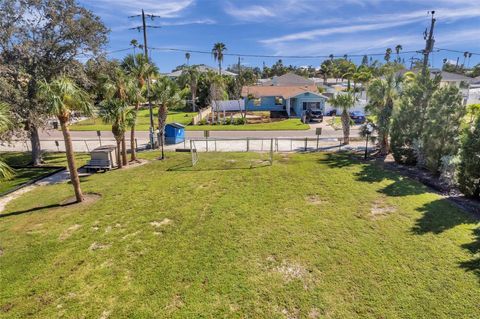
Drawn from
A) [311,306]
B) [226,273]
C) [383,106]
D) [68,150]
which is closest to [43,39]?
[68,150]

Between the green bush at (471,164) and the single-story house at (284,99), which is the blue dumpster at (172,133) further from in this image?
the green bush at (471,164)

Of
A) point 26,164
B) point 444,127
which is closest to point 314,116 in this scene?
point 444,127

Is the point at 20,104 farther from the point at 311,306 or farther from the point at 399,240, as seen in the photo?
the point at 399,240

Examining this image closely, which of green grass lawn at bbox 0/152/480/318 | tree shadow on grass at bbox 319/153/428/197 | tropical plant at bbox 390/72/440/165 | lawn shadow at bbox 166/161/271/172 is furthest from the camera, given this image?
lawn shadow at bbox 166/161/271/172

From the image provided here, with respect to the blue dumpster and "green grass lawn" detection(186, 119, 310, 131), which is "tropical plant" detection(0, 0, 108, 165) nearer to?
the blue dumpster

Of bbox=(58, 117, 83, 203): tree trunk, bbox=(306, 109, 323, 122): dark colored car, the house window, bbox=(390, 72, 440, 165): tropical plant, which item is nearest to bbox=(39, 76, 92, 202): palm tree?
bbox=(58, 117, 83, 203): tree trunk

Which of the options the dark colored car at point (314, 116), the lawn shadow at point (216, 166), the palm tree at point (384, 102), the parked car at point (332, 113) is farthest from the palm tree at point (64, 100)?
the parked car at point (332, 113)
